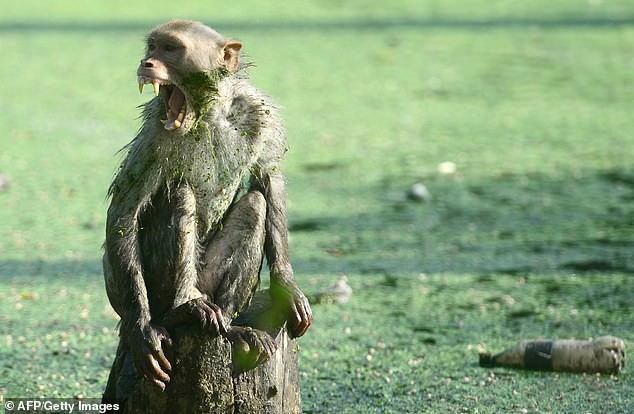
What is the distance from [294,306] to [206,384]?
0.37m

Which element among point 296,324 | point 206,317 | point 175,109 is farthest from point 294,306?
point 175,109

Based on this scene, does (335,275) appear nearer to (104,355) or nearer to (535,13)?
(104,355)

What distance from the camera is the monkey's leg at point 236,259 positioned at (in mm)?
3473

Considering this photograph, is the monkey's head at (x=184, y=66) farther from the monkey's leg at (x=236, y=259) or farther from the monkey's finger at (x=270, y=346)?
the monkey's finger at (x=270, y=346)

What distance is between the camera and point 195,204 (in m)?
3.48

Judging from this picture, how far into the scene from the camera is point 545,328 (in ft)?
15.3

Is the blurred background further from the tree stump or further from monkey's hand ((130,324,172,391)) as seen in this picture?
monkey's hand ((130,324,172,391))

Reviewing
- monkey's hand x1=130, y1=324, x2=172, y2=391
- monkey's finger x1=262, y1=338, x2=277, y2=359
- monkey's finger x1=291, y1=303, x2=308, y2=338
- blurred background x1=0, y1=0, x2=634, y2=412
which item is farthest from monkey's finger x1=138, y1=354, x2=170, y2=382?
blurred background x1=0, y1=0, x2=634, y2=412

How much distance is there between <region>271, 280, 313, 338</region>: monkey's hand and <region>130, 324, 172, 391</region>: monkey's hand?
1.28ft

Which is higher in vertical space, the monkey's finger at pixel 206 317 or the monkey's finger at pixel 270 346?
the monkey's finger at pixel 206 317

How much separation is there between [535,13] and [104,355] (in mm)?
7521

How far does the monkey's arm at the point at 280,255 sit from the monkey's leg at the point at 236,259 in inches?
2.0

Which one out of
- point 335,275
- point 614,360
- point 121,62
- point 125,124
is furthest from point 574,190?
point 121,62

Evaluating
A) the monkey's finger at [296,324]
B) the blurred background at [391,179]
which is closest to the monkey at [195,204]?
the monkey's finger at [296,324]
